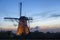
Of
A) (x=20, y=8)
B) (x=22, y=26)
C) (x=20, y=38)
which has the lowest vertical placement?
(x=20, y=38)

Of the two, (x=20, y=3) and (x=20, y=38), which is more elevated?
(x=20, y=3)

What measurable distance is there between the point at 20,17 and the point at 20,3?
5.89 metres

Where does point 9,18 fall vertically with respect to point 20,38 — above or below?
above

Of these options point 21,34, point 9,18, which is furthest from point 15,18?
point 21,34

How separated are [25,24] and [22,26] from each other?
2.77 feet

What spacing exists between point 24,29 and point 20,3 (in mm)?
9144

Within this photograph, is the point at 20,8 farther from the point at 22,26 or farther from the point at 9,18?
the point at 22,26

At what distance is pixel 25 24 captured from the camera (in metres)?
41.1

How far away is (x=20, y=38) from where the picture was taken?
138ft

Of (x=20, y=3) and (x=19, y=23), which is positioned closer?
(x=19, y=23)

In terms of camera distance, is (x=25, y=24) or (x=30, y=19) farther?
(x=30, y=19)

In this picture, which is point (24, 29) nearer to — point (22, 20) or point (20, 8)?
point (22, 20)

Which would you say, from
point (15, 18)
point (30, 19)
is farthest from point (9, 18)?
point (30, 19)

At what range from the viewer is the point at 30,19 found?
147 ft
